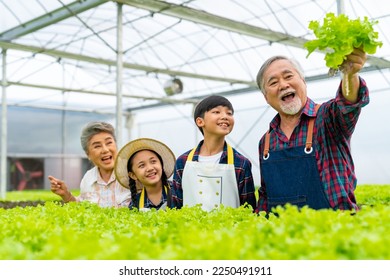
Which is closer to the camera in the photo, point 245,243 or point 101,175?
point 245,243

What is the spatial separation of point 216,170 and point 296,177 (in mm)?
636

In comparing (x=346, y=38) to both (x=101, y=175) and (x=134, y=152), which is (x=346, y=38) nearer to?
(x=134, y=152)

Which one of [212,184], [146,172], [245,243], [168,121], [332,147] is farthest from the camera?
[168,121]

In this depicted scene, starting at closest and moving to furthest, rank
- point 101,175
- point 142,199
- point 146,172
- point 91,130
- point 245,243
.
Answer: point 245,243 → point 146,172 → point 142,199 → point 91,130 → point 101,175

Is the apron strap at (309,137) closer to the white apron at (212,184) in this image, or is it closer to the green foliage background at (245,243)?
the white apron at (212,184)

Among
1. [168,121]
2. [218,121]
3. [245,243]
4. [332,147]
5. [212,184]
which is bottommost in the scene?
[245,243]

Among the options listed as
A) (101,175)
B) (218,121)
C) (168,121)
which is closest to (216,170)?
(218,121)

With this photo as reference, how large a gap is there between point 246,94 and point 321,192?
15487mm

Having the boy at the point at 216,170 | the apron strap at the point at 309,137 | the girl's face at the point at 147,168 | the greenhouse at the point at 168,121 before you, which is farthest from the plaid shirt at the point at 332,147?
the girl's face at the point at 147,168

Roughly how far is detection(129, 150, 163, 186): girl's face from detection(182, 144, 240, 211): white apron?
380 millimetres

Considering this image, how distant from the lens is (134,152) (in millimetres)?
4031

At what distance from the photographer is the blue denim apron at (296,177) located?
121 inches

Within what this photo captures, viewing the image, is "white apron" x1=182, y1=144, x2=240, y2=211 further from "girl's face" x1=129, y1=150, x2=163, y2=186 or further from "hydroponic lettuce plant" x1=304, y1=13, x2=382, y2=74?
"hydroponic lettuce plant" x1=304, y1=13, x2=382, y2=74

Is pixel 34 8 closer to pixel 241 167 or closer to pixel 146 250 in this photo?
pixel 241 167
